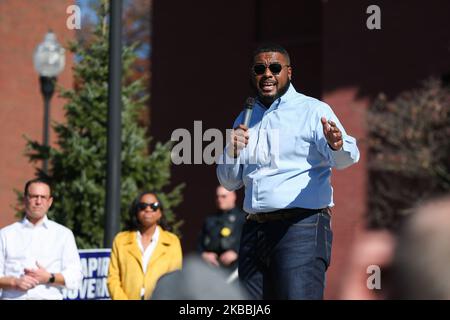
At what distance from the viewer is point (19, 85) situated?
90.1ft

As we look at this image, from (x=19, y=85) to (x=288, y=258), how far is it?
24.7 meters

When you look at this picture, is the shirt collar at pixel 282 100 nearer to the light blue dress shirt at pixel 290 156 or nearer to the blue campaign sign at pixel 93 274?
the light blue dress shirt at pixel 290 156

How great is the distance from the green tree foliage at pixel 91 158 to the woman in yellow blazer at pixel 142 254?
156 inches

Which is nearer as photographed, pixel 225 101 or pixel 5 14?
pixel 225 101

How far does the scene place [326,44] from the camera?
53.3 ft

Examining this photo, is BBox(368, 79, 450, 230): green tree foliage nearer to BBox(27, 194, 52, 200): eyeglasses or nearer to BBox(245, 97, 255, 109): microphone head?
BBox(27, 194, 52, 200): eyeglasses

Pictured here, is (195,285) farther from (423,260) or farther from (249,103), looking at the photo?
(249,103)

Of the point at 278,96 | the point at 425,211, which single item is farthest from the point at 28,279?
the point at 425,211

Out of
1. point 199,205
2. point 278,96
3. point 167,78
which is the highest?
point 167,78

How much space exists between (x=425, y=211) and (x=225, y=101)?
16.5m

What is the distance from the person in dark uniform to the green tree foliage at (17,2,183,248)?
2797 mm

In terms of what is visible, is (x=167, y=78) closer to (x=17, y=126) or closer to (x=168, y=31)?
(x=168, y=31)
